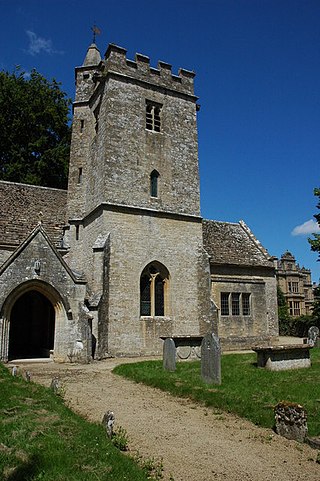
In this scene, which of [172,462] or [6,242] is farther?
[6,242]

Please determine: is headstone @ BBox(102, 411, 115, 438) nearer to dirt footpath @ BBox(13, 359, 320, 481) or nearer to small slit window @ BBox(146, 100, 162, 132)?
dirt footpath @ BBox(13, 359, 320, 481)

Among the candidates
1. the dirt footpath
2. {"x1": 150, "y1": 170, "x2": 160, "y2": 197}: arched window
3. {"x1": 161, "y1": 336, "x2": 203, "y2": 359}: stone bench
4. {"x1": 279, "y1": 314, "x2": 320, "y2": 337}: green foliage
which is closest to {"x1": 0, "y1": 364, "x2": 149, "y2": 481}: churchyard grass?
the dirt footpath

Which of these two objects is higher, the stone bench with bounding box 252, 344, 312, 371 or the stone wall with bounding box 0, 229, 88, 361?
the stone wall with bounding box 0, 229, 88, 361

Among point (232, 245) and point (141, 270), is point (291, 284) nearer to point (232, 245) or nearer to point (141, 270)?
point (232, 245)

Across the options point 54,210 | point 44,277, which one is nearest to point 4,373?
point 44,277

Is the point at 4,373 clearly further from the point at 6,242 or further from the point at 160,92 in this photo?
the point at 160,92

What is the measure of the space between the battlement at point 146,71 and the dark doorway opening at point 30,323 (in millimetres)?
12874

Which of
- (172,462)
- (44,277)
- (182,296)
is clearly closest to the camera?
(172,462)

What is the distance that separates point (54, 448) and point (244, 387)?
229 inches

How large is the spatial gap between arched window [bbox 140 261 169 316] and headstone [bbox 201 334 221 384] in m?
8.23

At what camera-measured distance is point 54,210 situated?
22.8m

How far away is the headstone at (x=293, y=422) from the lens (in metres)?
6.41

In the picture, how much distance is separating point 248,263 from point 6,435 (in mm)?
20814

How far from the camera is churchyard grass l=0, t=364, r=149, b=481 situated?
4.80m
